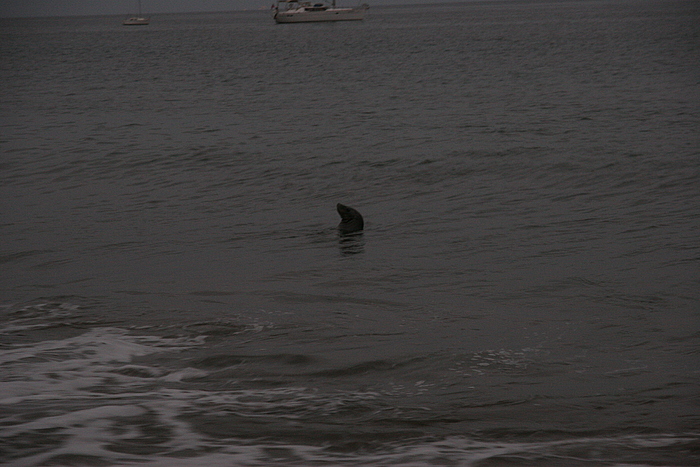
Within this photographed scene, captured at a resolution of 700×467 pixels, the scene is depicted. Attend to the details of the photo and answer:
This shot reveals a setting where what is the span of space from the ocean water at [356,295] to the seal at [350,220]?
17cm

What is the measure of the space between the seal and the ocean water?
0.17 metres

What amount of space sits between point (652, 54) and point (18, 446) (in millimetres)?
44730

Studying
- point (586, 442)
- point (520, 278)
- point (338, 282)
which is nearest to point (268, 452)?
point (586, 442)

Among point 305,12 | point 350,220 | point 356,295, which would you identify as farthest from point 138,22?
point 356,295

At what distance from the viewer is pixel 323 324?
7.34 meters

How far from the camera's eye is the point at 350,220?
10.9m

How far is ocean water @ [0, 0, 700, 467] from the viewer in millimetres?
5062

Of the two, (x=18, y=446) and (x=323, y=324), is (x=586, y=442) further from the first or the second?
(x=18, y=446)

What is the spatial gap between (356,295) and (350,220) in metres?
2.78

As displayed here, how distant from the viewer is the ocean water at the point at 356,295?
506 centimetres

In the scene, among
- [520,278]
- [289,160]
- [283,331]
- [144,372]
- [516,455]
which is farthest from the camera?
[289,160]

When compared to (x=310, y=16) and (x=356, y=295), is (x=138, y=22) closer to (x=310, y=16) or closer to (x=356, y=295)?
(x=310, y=16)

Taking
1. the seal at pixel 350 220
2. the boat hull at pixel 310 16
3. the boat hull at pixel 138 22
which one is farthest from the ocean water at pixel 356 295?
the boat hull at pixel 138 22

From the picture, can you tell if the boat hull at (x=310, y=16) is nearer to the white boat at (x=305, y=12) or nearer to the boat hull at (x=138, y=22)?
the white boat at (x=305, y=12)
